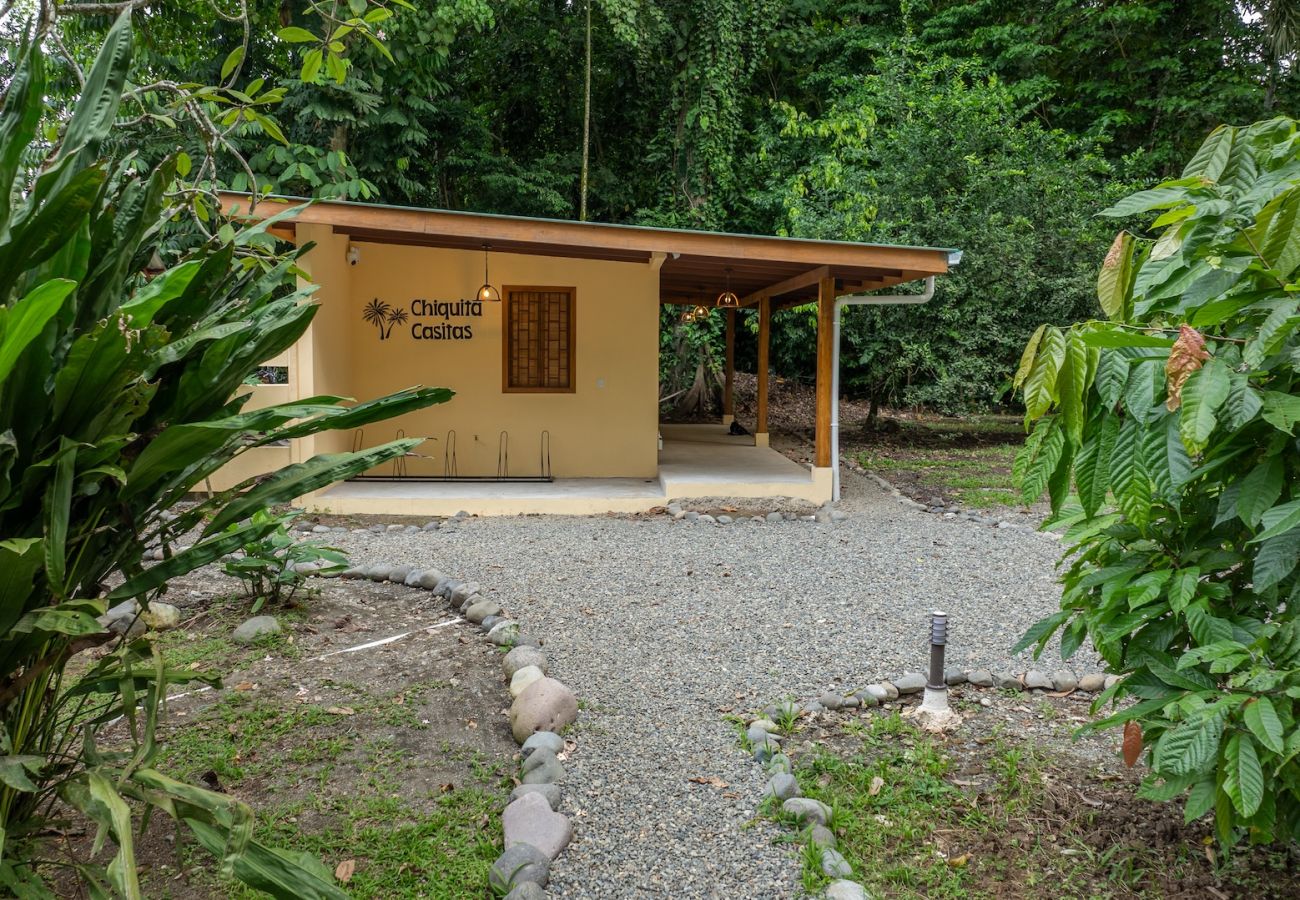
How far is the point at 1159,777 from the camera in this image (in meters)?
2.21

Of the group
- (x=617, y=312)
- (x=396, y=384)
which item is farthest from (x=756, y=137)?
(x=396, y=384)

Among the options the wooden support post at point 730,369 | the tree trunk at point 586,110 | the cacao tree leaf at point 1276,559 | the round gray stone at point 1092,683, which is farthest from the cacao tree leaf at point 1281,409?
the tree trunk at point 586,110

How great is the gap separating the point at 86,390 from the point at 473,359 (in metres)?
8.20

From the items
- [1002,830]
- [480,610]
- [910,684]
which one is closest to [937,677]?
[910,684]

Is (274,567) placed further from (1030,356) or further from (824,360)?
(824,360)

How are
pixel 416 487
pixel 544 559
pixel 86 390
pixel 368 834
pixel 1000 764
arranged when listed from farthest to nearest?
pixel 416 487 < pixel 544 559 < pixel 1000 764 < pixel 368 834 < pixel 86 390

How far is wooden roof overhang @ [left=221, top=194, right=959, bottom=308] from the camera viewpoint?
7551mm

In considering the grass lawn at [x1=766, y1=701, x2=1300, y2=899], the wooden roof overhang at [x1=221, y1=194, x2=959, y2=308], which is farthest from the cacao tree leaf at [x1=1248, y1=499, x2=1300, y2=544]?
the wooden roof overhang at [x1=221, y1=194, x2=959, y2=308]

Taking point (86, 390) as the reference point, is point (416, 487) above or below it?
below

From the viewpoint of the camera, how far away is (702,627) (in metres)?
4.81

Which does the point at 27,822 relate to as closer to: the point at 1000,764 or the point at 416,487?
the point at 1000,764

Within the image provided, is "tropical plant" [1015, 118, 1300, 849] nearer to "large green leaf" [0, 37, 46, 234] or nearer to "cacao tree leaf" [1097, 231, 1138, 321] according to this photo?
"cacao tree leaf" [1097, 231, 1138, 321]

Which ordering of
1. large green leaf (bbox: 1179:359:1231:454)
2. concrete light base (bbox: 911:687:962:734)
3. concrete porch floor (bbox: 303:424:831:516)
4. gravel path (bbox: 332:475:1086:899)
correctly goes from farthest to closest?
concrete porch floor (bbox: 303:424:831:516), concrete light base (bbox: 911:687:962:734), gravel path (bbox: 332:475:1086:899), large green leaf (bbox: 1179:359:1231:454)

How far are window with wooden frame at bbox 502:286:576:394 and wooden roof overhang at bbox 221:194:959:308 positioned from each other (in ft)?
1.82
